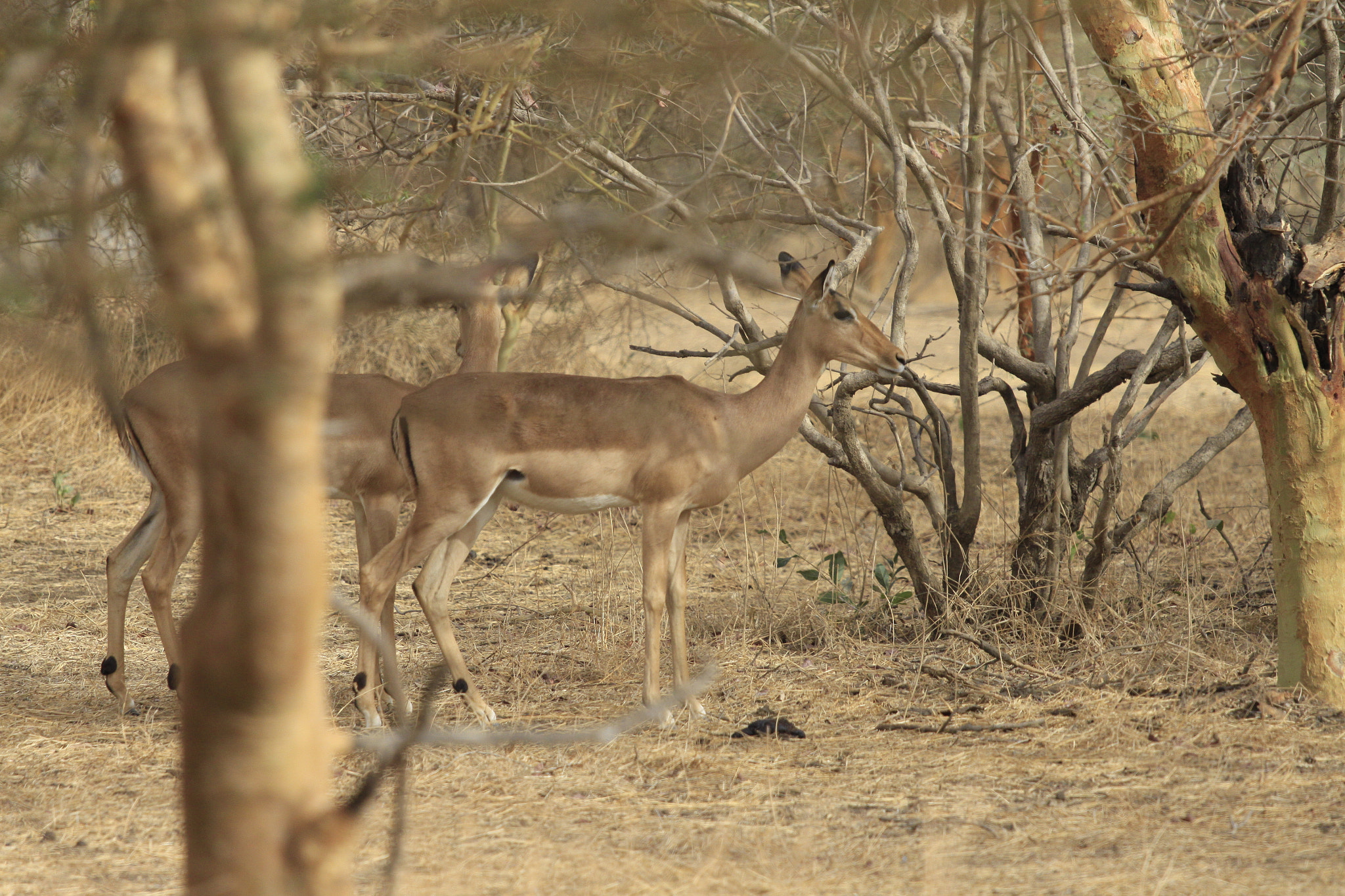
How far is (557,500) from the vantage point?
17.0 feet

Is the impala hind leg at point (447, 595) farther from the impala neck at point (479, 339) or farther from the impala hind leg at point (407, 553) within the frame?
the impala neck at point (479, 339)

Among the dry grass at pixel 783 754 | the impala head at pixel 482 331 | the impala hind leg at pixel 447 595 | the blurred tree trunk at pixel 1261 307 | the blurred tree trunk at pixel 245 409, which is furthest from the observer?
the impala head at pixel 482 331

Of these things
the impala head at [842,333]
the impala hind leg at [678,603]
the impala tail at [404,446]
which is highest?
the impala head at [842,333]

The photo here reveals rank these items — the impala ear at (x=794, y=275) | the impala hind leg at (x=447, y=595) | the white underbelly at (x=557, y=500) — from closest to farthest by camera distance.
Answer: the impala hind leg at (x=447, y=595) < the white underbelly at (x=557, y=500) < the impala ear at (x=794, y=275)

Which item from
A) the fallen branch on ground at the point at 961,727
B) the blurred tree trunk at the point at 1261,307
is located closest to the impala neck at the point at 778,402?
the fallen branch on ground at the point at 961,727

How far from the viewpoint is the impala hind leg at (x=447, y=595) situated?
509 cm

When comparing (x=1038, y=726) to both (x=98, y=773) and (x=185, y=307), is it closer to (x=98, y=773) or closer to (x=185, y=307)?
(x=98, y=773)

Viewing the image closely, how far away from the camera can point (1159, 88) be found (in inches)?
177

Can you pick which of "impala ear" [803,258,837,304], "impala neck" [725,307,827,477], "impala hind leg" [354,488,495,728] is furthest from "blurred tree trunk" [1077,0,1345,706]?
"impala hind leg" [354,488,495,728]

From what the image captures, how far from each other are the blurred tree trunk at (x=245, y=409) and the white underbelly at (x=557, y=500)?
9.99ft

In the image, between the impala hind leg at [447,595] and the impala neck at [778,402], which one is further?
the impala neck at [778,402]

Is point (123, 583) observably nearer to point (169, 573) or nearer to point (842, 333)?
point (169, 573)

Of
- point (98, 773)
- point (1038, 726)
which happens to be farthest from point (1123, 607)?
point (98, 773)

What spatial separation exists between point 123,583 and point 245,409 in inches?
156
